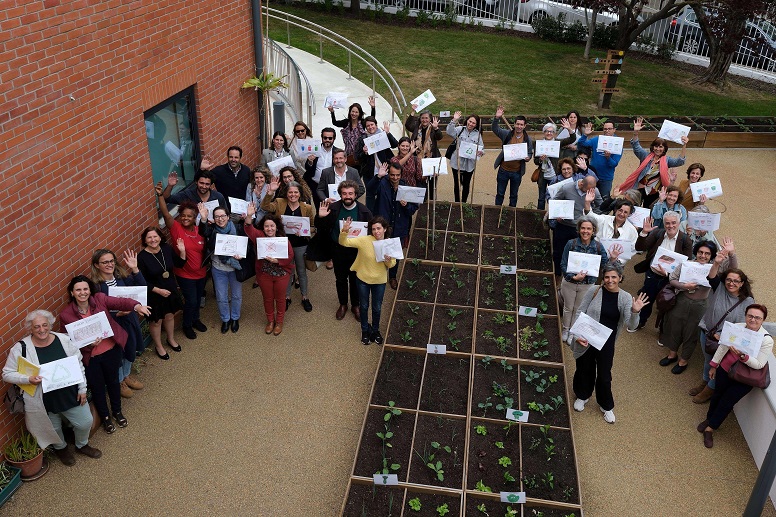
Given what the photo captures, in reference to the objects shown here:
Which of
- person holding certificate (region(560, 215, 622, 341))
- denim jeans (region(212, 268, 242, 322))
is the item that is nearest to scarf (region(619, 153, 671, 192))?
person holding certificate (region(560, 215, 622, 341))

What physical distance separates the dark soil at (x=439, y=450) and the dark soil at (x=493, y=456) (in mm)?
113

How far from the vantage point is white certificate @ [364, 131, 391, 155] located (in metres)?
11.2

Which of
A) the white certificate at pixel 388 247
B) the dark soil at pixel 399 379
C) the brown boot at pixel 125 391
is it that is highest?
the white certificate at pixel 388 247

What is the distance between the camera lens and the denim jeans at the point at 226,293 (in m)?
9.34

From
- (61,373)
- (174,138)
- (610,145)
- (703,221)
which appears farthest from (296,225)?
(703,221)

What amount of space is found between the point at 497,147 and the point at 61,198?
10.6m

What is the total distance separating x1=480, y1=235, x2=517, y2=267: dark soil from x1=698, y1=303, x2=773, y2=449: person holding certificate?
354cm

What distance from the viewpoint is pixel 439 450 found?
746 cm

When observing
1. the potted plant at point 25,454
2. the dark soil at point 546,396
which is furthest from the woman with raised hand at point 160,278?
the dark soil at point 546,396

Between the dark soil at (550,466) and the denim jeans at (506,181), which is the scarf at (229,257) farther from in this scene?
the denim jeans at (506,181)

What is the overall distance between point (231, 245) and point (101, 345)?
2.15m

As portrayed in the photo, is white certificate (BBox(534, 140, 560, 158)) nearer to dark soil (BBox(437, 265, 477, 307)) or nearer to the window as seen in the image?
dark soil (BBox(437, 265, 477, 307))

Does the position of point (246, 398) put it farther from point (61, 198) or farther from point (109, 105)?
point (109, 105)

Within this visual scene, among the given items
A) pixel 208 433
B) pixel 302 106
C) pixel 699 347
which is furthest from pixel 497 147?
pixel 208 433
